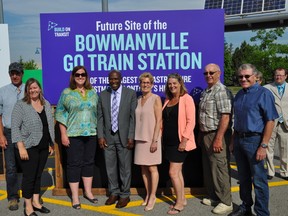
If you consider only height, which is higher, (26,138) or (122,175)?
(26,138)

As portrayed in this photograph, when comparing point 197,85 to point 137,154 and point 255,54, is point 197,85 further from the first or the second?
point 255,54

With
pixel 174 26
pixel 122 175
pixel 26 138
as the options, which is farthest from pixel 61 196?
pixel 174 26

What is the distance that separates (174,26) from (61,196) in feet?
9.62

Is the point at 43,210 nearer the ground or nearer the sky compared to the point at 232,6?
nearer the ground

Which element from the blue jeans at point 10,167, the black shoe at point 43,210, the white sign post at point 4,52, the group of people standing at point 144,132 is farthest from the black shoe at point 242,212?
the white sign post at point 4,52

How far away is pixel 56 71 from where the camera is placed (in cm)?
452

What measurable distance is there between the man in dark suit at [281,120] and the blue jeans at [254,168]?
1666mm

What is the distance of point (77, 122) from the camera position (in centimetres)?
400

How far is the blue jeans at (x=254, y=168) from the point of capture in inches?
133

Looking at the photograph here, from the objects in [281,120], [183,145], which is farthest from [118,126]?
[281,120]

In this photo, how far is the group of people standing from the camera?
3.43 metres

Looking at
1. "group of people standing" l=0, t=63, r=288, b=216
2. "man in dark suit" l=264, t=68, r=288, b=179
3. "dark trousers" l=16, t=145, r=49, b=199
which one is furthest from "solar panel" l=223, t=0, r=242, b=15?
"dark trousers" l=16, t=145, r=49, b=199

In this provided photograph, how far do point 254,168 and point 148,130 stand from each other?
129 cm

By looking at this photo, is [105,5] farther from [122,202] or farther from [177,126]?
[122,202]
